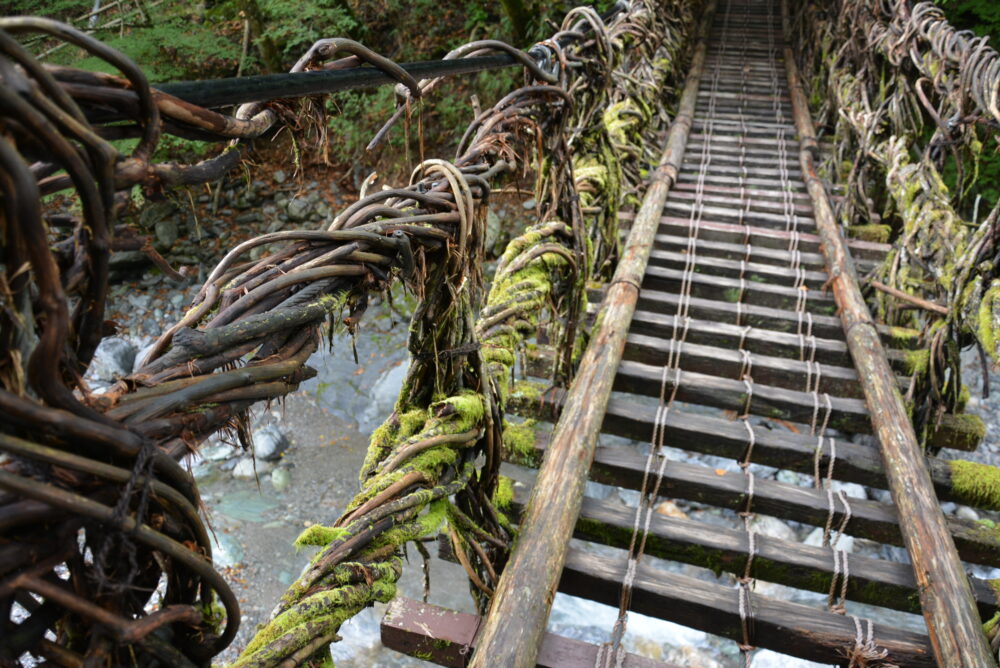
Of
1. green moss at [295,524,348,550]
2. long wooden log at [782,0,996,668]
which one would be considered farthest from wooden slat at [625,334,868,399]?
green moss at [295,524,348,550]

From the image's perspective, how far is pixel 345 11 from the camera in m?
8.21

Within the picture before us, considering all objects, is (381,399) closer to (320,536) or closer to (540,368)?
(540,368)

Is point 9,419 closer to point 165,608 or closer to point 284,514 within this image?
point 165,608

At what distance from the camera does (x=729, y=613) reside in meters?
1.77

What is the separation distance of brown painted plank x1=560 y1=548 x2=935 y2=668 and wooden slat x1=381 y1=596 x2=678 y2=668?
8.3 inches

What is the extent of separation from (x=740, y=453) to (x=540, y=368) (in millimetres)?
867

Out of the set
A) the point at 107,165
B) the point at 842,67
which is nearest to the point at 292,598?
the point at 107,165

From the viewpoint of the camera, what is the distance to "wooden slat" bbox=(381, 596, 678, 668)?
1.60 m

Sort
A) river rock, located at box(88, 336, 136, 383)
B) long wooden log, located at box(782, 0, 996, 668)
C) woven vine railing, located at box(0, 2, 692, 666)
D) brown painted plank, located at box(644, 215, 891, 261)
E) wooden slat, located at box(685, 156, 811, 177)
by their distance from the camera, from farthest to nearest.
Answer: river rock, located at box(88, 336, 136, 383), wooden slat, located at box(685, 156, 811, 177), brown painted plank, located at box(644, 215, 891, 261), long wooden log, located at box(782, 0, 996, 668), woven vine railing, located at box(0, 2, 692, 666)

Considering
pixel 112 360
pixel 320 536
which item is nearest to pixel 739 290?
pixel 320 536

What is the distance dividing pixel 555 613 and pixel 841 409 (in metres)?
2.57

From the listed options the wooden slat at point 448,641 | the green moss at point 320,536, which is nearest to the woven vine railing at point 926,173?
the wooden slat at point 448,641

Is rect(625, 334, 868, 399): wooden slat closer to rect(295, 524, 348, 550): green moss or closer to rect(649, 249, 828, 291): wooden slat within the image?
rect(649, 249, 828, 291): wooden slat

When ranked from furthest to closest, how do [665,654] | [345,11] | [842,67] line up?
1. [345,11]
2. [842,67]
3. [665,654]
